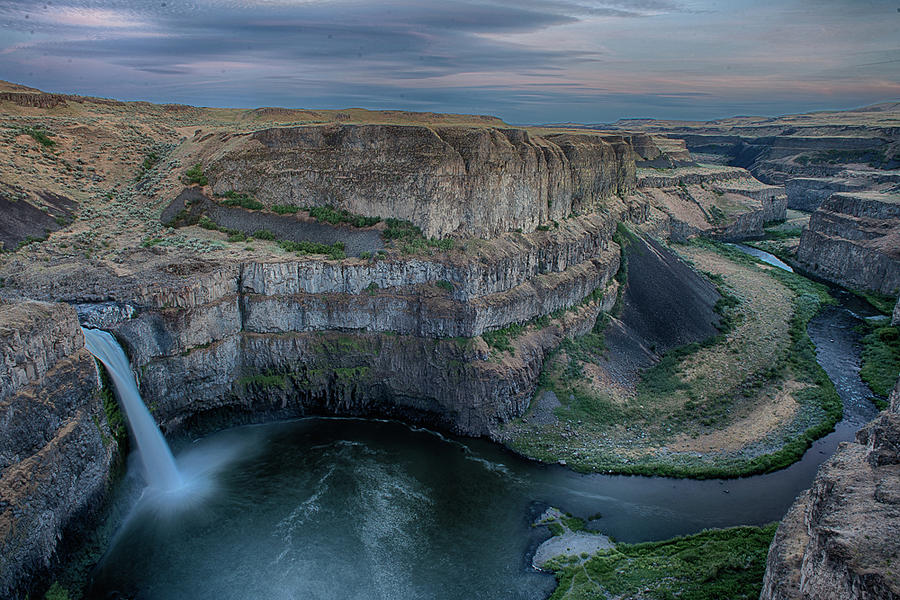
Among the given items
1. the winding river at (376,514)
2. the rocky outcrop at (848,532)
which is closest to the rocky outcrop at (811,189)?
the winding river at (376,514)

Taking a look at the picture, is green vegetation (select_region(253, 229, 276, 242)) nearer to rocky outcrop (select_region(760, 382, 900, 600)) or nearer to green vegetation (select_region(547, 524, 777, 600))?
green vegetation (select_region(547, 524, 777, 600))

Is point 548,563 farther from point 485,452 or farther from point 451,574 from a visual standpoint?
point 485,452

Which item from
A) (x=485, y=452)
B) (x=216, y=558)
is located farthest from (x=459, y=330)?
(x=216, y=558)

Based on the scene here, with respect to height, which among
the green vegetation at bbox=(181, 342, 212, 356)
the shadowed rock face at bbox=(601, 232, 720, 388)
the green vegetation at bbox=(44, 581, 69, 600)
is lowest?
the green vegetation at bbox=(44, 581, 69, 600)

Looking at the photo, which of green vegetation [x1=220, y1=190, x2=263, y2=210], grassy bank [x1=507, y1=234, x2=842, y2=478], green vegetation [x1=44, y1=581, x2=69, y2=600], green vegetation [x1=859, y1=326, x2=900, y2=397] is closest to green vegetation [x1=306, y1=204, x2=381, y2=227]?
green vegetation [x1=220, y1=190, x2=263, y2=210]

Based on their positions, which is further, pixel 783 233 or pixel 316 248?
pixel 783 233

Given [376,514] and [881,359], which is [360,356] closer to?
[376,514]

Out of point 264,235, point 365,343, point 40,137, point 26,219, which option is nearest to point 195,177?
point 264,235
